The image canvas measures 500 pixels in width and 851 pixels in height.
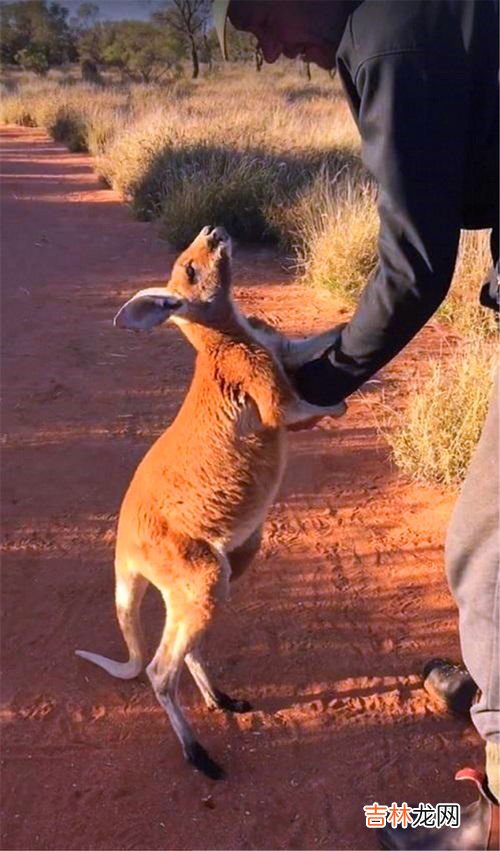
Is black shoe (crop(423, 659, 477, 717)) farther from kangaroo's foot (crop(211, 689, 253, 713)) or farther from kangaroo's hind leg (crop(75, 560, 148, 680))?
kangaroo's hind leg (crop(75, 560, 148, 680))

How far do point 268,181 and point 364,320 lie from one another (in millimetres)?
8875

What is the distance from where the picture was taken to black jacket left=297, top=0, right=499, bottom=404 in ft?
6.45

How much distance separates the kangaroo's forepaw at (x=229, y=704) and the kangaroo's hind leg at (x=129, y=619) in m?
0.35

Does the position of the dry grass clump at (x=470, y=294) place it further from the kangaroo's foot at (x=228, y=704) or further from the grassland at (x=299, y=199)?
the kangaroo's foot at (x=228, y=704)

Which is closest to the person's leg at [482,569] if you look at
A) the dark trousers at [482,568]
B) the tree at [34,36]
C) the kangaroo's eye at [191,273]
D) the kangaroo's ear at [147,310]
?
the dark trousers at [482,568]

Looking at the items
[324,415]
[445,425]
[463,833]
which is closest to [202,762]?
[463,833]

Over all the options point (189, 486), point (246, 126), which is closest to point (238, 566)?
point (189, 486)

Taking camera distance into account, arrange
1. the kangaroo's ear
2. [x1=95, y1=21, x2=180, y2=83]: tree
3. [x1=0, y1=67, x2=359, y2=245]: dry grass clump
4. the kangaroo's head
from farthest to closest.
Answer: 1. [x1=95, y1=21, x2=180, y2=83]: tree
2. [x1=0, y1=67, x2=359, y2=245]: dry grass clump
3. the kangaroo's head
4. the kangaroo's ear

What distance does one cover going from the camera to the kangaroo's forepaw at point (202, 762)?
3.15 m

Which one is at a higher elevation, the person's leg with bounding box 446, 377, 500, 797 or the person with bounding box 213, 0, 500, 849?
the person with bounding box 213, 0, 500, 849

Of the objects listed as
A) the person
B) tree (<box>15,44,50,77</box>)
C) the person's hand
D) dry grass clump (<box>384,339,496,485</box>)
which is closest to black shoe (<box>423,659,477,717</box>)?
the person

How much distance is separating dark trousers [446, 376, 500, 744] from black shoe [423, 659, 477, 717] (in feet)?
2.94

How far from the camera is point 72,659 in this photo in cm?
373

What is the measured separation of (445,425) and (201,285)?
214 cm
